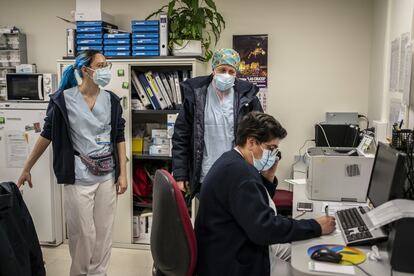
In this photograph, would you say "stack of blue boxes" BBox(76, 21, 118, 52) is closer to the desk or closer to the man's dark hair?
the man's dark hair

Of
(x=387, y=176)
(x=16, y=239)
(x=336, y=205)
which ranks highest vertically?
(x=387, y=176)

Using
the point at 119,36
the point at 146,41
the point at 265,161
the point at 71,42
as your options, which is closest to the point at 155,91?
the point at 146,41

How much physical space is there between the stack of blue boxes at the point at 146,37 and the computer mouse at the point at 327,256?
2335 millimetres

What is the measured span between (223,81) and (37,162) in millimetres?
1878

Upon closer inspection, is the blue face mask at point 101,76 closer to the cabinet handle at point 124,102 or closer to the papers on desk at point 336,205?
the cabinet handle at point 124,102

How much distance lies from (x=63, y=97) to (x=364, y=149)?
1879mm

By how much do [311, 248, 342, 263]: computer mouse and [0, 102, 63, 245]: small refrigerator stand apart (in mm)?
2587

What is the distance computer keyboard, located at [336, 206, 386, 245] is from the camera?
1.57 meters

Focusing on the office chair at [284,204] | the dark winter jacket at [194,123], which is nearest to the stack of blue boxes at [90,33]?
the dark winter jacket at [194,123]

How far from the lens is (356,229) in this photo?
5.52 ft

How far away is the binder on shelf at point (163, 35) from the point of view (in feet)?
10.8

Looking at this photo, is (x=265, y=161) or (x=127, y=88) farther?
(x=127, y=88)

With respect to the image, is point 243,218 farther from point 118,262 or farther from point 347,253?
point 118,262

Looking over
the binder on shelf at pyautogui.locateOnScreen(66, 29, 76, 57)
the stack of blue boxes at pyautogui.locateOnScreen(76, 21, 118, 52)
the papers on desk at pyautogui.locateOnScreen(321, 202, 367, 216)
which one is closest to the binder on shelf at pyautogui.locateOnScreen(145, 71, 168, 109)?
the stack of blue boxes at pyautogui.locateOnScreen(76, 21, 118, 52)
